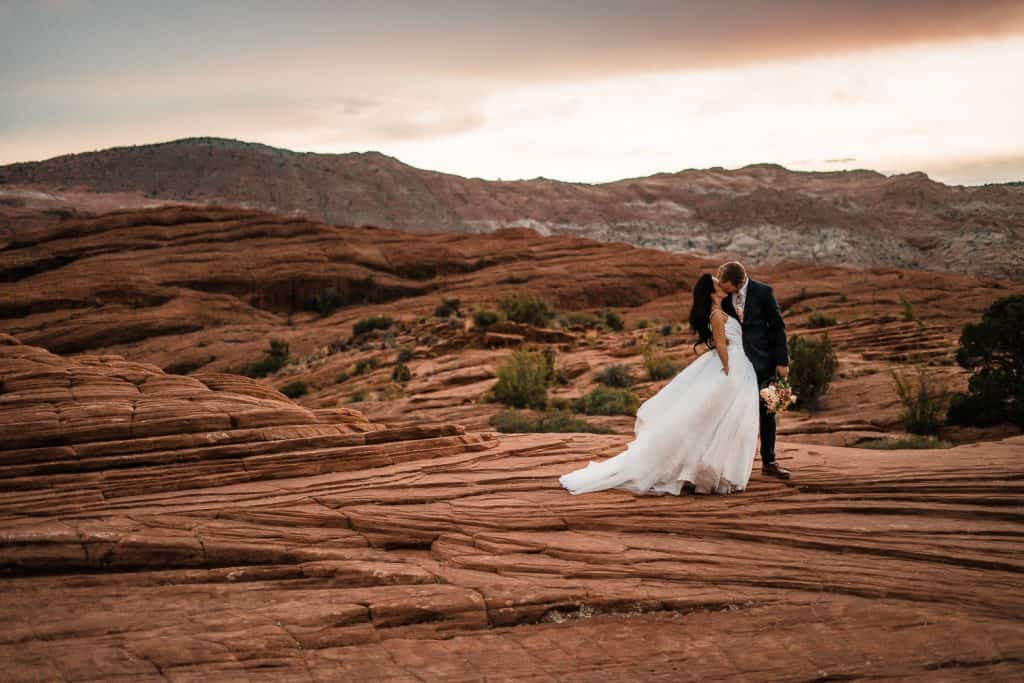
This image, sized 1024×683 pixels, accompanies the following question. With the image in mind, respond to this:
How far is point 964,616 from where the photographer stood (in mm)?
4836

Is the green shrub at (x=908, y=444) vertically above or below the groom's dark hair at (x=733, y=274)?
below

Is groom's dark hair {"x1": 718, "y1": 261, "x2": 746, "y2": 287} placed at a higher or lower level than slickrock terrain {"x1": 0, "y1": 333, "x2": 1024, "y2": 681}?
higher

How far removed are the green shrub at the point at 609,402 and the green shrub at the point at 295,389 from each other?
9.17m

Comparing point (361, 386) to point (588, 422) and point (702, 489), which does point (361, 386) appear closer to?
point (588, 422)

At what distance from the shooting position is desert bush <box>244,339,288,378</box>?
2798 centimetres

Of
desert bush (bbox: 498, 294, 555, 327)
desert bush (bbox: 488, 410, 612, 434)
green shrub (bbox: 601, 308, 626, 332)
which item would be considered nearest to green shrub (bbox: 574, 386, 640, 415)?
desert bush (bbox: 488, 410, 612, 434)

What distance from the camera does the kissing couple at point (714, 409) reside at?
21.7 ft

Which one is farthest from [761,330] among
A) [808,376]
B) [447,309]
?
[447,309]

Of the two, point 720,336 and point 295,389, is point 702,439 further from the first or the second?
point 295,389

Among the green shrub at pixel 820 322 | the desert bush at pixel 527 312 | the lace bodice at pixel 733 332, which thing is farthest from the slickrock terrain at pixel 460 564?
the desert bush at pixel 527 312

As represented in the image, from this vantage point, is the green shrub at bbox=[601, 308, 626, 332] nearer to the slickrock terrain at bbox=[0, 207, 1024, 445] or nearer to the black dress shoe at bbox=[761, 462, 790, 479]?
the slickrock terrain at bbox=[0, 207, 1024, 445]

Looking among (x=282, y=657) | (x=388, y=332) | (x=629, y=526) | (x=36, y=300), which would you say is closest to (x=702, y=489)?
(x=629, y=526)

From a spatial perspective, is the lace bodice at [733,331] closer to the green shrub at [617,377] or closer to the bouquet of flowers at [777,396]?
the bouquet of flowers at [777,396]

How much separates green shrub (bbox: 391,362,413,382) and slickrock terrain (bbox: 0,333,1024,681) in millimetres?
12931
